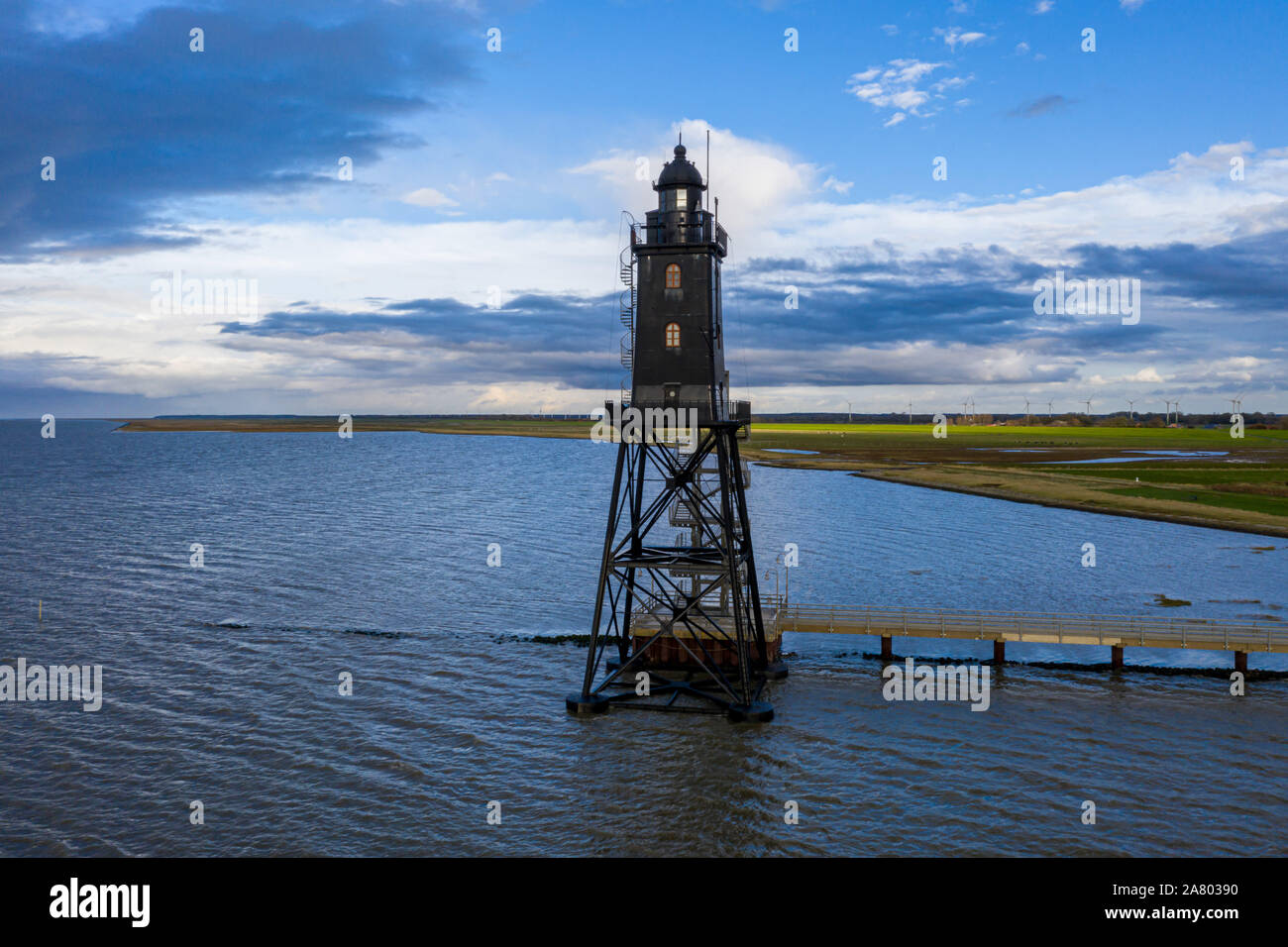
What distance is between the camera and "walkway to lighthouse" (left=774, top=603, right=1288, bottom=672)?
34656 mm

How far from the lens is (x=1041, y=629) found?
1430 inches

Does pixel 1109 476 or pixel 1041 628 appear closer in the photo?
pixel 1041 628

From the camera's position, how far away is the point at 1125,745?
27.6 metres

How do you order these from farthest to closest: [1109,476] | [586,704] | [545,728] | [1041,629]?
1. [1109,476]
2. [1041,629]
3. [586,704]
4. [545,728]

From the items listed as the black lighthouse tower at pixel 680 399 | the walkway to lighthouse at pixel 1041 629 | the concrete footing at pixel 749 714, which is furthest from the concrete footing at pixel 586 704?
the walkway to lighthouse at pixel 1041 629

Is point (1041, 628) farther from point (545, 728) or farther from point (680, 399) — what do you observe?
point (545, 728)

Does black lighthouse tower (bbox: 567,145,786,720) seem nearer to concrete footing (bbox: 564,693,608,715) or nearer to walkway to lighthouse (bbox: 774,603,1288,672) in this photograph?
concrete footing (bbox: 564,693,608,715)

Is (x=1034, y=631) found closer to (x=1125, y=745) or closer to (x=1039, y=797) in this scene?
(x=1125, y=745)

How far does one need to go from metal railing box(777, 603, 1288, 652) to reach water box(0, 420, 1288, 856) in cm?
164

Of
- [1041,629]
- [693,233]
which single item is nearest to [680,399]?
[693,233]

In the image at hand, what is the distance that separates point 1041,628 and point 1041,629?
0.35ft

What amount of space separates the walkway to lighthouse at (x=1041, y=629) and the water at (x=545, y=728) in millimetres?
1609
